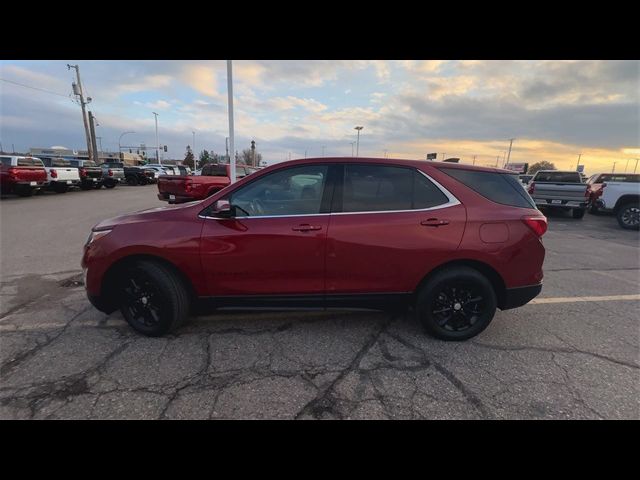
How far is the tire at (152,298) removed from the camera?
3.10 meters

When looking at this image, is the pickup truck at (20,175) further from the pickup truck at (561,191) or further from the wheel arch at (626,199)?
the wheel arch at (626,199)

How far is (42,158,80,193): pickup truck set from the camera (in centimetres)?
1692

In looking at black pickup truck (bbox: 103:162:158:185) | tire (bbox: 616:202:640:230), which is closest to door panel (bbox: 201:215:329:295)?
tire (bbox: 616:202:640:230)

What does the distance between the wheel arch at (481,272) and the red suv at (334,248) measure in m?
0.01

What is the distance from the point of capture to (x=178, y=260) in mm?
3066

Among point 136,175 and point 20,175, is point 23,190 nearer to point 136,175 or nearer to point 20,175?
point 20,175

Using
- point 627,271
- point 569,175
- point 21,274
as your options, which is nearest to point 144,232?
point 21,274

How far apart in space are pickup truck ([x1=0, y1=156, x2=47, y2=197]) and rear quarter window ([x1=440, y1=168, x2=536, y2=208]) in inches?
Answer: 729

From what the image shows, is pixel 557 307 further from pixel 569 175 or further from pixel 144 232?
pixel 569 175

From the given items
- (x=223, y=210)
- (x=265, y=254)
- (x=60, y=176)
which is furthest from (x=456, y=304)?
(x=60, y=176)

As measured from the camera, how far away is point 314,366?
2816 mm

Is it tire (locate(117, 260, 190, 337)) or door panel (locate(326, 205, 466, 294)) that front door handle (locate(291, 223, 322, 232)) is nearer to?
door panel (locate(326, 205, 466, 294))
